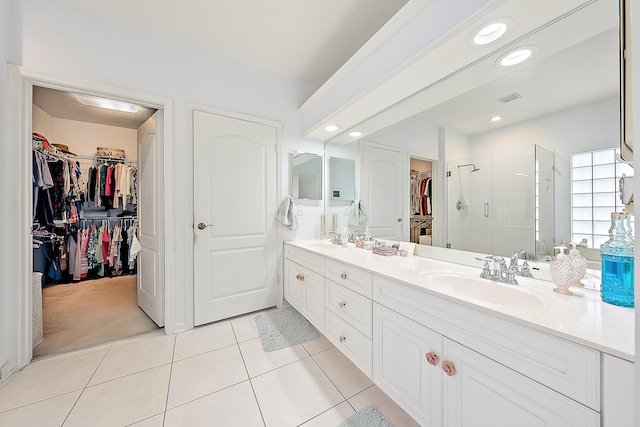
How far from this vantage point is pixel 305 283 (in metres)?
2.17

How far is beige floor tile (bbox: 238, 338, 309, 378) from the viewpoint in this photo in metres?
1.68

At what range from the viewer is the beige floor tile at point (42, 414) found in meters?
1.24

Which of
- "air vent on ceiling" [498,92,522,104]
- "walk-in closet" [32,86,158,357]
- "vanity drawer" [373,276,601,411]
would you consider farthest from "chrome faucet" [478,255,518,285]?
"walk-in closet" [32,86,158,357]

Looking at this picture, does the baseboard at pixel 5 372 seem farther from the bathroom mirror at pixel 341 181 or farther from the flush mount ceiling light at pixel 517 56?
the flush mount ceiling light at pixel 517 56

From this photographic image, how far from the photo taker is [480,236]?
1426mm

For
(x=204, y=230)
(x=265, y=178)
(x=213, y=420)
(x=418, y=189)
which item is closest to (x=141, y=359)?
(x=213, y=420)

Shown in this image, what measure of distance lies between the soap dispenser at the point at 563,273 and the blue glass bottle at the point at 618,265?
3.5 inches

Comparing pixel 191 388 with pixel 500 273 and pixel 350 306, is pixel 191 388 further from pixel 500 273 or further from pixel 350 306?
pixel 500 273

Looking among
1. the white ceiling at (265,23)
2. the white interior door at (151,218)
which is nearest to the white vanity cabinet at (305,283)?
the white interior door at (151,218)

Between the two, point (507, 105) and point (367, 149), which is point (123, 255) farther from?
point (507, 105)

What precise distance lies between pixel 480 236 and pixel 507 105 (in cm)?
74

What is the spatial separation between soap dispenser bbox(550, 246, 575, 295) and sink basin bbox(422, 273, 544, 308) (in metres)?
0.12

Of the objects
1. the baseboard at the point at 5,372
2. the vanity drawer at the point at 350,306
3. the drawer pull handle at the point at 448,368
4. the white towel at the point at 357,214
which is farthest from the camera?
the white towel at the point at 357,214

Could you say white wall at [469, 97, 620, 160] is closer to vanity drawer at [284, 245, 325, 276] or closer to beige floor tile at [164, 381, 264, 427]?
vanity drawer at [284, 245, 325, 276]
